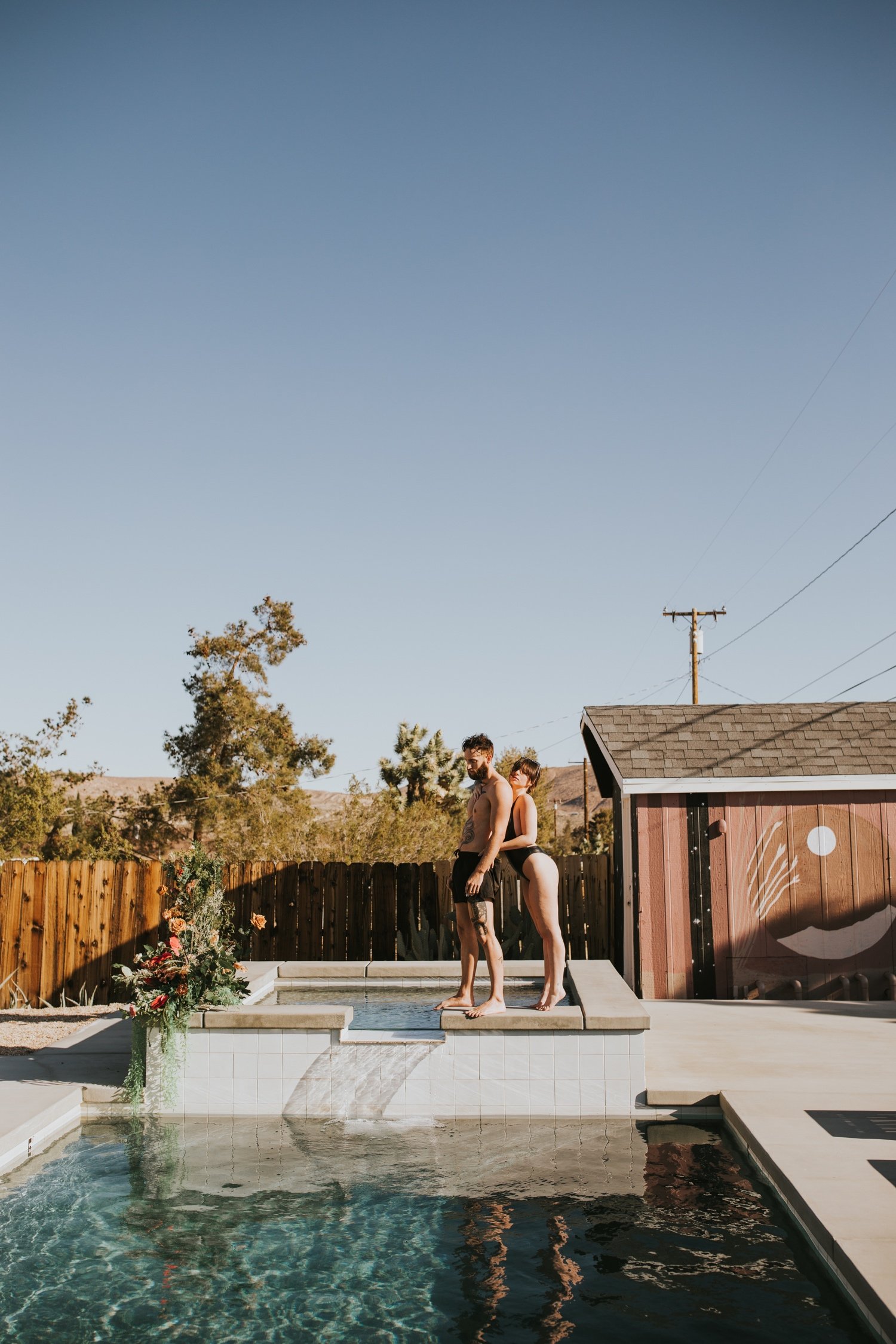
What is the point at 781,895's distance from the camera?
10898 mm

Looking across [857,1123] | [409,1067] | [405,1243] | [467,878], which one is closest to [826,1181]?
[857,1123]

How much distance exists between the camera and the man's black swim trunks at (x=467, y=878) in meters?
6.61

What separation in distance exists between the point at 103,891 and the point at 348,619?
46.5ft

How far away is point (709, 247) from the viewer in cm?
1291

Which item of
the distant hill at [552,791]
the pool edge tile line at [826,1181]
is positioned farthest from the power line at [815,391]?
the distant hill at [552,791]

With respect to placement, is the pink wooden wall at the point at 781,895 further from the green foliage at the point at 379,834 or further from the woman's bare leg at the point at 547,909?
the green foliage at the point at 379,834

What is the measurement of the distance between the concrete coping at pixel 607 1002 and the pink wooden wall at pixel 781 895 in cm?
236

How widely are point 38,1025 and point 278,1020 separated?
15.9ft

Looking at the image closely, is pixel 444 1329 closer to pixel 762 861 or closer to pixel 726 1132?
pixel 726 1132

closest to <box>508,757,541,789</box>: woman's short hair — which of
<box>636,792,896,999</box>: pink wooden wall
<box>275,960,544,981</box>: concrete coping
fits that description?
<box>275,960,544,981</box>: concrete coping

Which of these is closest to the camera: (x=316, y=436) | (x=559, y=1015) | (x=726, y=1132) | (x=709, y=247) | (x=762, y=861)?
(x=726, y=1132)

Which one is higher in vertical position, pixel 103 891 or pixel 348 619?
pixel 348 619

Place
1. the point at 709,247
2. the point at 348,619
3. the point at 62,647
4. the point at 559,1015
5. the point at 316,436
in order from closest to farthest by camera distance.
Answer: the point at 559,1015, the point at 709,247, the point at 316,436, the point at 348,619, the point at 62,647

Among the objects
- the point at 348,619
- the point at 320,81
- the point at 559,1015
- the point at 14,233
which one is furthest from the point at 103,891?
the point at 348,619
